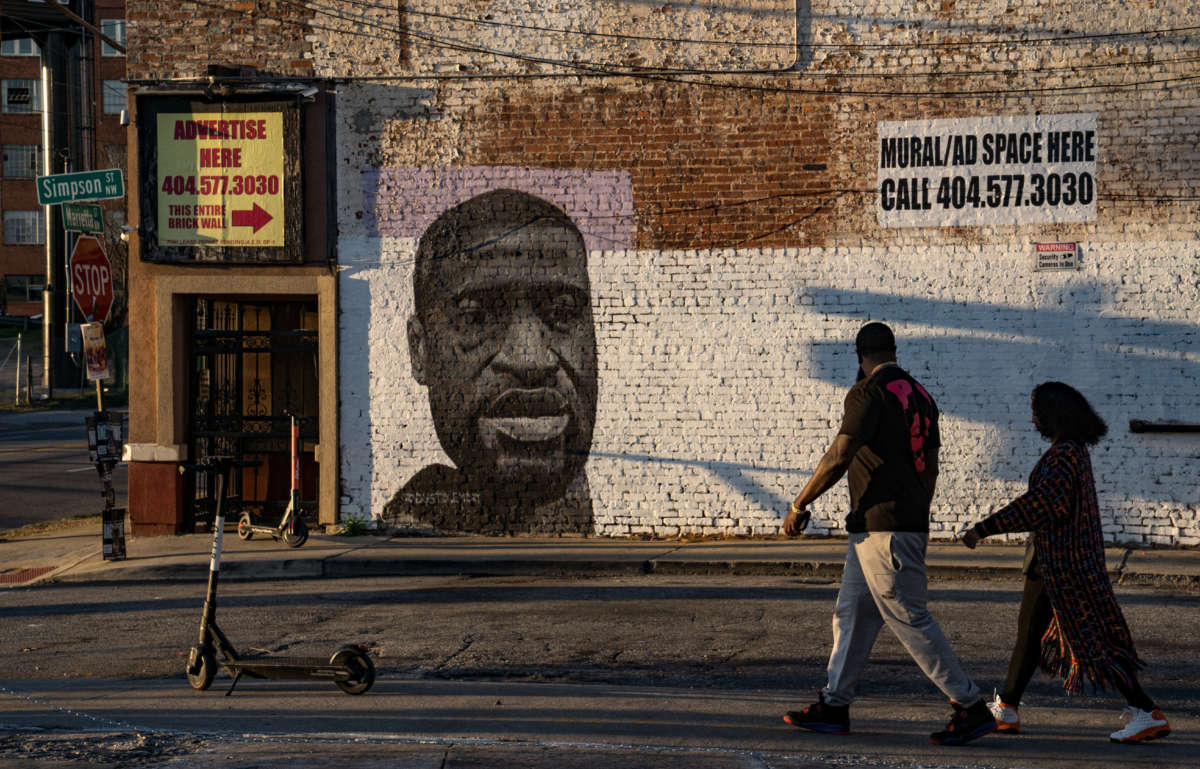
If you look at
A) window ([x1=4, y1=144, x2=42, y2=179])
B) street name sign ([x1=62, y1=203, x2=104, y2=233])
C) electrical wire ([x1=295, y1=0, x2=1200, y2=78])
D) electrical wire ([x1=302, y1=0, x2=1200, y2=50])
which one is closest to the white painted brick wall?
electrical wire ([x1=295, y1=0, x2=1200, y2=78])

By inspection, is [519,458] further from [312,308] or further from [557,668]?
[557,668]

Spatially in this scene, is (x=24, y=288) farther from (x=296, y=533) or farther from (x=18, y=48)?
(x=296, y=533)

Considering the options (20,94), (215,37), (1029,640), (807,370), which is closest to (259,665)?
(1029,640)

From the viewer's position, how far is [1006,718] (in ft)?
20.1

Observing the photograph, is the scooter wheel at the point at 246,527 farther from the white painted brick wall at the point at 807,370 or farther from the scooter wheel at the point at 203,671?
the scooter wheel at the point at 203,671

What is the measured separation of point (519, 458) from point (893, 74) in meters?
5.89

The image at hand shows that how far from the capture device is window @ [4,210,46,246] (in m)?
57.7

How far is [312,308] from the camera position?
1523 cm

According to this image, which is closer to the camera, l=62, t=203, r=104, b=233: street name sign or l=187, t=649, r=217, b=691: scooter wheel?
l=187, t=649, r=217, b=691: scooter wheel

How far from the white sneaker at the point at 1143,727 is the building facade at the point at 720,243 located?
730cm

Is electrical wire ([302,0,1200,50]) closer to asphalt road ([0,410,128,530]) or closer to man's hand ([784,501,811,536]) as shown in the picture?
asphalt road ([0,410,128,530])

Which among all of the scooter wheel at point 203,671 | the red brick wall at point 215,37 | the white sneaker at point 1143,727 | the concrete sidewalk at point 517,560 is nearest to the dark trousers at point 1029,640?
the white sneaker at point 1143,727

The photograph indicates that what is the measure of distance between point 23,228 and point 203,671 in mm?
57025

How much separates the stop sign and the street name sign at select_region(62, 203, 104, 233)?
13cm
